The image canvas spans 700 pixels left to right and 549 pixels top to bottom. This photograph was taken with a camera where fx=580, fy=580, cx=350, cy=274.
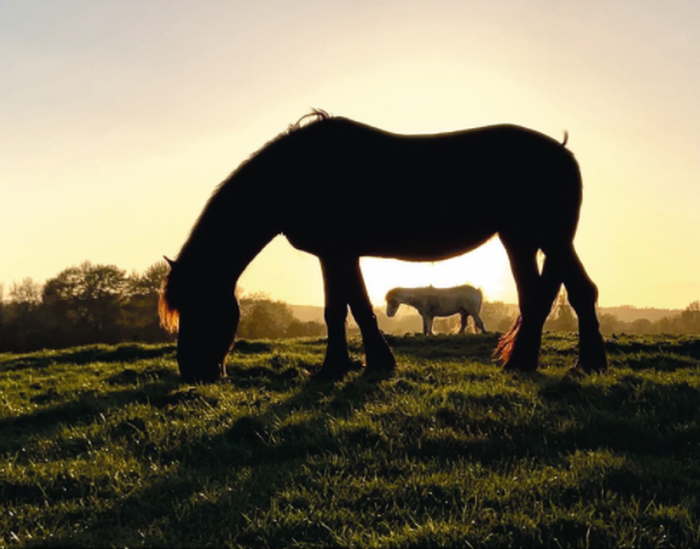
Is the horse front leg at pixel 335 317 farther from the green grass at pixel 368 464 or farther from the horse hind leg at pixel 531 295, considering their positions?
the horse hind leg at pixel 531 295

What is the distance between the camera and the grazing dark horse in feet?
25.1

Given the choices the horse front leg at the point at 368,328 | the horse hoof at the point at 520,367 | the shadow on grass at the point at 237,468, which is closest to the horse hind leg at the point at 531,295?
the horse hoof at the point at 520,367

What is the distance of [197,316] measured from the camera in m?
7.44

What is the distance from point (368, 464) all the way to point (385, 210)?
14.1 feet

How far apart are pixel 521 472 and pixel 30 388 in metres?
8.49

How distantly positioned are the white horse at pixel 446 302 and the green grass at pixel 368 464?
1773 cm

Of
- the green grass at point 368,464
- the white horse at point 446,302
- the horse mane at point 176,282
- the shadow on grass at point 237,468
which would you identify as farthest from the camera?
the white horse at point 446,302

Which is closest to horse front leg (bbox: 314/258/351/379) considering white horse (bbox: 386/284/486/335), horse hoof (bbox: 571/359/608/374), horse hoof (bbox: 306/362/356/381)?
horse hoof (bbox: 306/362/356/381)

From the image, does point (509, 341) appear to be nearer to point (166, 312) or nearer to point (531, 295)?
point (531, 295)

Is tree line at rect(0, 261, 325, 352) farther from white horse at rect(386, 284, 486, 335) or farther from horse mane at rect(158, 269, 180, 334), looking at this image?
horse mane at rect(158, 269, 180, 334)

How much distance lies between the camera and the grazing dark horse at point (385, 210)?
7.66 metres

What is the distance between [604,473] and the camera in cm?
364

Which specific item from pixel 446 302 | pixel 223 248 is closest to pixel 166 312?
pixel 223 248

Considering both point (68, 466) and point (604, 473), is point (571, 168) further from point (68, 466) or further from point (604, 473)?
point (68, 466)
